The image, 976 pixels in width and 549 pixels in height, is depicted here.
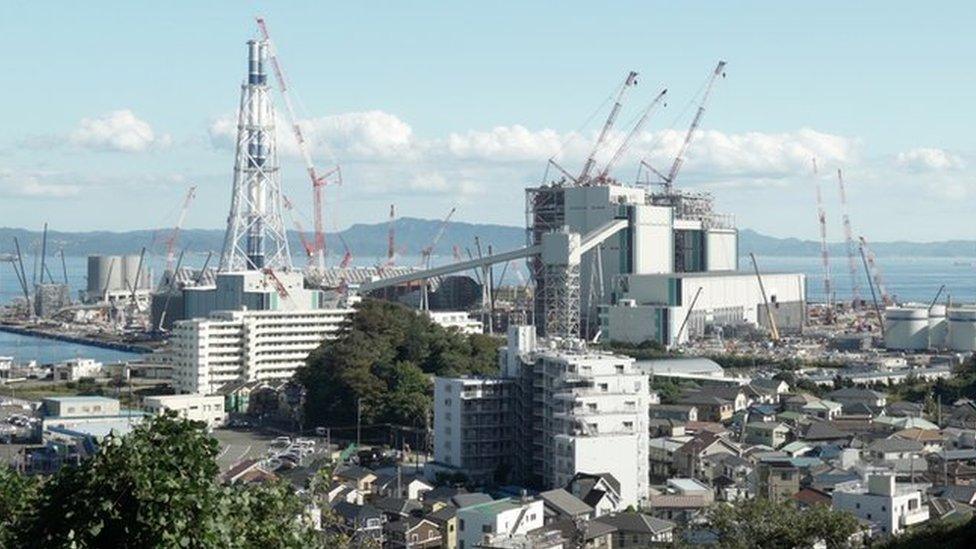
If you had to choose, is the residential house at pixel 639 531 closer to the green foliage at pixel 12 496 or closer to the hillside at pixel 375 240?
the green foliage at pixel 12 496

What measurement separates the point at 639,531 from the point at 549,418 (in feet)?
9.40

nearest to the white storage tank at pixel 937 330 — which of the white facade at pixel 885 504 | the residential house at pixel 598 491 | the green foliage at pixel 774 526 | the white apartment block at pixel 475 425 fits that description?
the white apartment block at pixel 475 425

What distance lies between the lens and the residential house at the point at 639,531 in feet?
31.0

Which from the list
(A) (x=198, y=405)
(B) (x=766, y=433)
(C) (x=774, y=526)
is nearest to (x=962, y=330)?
(B) (x=766, y=433)

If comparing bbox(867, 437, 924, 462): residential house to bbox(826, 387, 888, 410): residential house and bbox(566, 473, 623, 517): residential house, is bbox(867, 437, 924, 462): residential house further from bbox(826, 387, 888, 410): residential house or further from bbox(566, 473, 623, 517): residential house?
bbox(826, 387, 888, 410): residential house

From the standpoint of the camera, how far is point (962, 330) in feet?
82.9

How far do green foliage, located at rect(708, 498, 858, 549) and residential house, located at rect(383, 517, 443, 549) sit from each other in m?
2.51

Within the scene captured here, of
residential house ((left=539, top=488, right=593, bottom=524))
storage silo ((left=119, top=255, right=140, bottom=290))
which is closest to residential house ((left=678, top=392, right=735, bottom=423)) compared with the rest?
residential house ((left=539, top=488, right=593, bottom=524))

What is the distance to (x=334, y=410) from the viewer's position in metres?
16.4

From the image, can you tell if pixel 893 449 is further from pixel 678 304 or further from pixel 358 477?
pixel 678 304

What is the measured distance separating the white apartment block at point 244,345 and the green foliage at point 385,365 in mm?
2154

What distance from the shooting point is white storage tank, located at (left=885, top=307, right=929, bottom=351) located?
2594 cm

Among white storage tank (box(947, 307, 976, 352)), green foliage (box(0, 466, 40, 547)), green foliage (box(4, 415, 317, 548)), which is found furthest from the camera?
white storage tank (box(947, 307, 976, 352))

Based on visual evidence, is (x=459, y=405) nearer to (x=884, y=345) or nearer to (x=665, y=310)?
(x=665, y=310)
